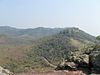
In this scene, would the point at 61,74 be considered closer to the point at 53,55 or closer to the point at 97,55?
the point at 97,55

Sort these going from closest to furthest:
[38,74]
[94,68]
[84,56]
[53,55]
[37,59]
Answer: [38,74]
[94,68]
[84,56]
[37,59]
[53,55]

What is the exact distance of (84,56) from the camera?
28500 mm

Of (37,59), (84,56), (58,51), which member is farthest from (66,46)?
(84,56)

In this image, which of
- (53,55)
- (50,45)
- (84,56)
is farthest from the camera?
(50,45)

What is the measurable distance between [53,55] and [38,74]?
106 meters

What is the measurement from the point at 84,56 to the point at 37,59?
9300 cm

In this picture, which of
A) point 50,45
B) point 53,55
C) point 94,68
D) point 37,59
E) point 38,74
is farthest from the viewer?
point 50,45

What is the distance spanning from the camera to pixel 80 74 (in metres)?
25.0

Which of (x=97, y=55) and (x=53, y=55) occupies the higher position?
(x=97, y=55)

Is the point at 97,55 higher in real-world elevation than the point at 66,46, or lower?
higher

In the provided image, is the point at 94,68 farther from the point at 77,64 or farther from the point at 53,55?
the point at 53,55

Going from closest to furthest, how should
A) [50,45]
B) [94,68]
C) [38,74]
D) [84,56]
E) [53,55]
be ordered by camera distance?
1. [38,74]
2. [94,68]
3. [84,56]
4. [53,55]
5. [50,45]

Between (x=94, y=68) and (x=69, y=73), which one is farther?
(x=94, y=68)

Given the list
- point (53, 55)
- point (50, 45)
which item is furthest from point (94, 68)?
point (50, 45)
